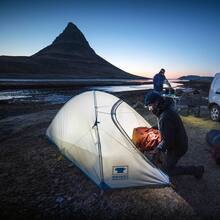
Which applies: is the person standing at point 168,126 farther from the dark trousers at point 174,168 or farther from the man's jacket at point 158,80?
the man's jacket at point 158,80

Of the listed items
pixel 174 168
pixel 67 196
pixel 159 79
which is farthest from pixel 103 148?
pixel 159 79

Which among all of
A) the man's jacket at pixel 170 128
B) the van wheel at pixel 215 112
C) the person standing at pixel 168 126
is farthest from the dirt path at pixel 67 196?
the van wheel at pixel 215 112

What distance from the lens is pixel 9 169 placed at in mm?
6273

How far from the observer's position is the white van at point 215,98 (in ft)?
39.5

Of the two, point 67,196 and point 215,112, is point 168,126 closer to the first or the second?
point 67,196

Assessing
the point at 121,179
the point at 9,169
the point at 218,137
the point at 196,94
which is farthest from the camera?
the point at 196,94

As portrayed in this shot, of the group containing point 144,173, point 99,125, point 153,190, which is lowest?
point 153,190

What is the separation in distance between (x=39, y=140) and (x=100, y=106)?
3332 millimetres

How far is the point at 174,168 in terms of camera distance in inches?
222

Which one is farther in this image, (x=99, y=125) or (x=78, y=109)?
(x=78, y=109)

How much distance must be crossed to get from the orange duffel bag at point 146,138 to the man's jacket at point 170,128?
1.39 m

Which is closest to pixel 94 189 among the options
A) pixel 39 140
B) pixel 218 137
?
pixel 39 140

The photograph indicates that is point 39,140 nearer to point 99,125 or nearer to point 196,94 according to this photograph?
point 99,125

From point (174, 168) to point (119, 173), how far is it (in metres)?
1.40
